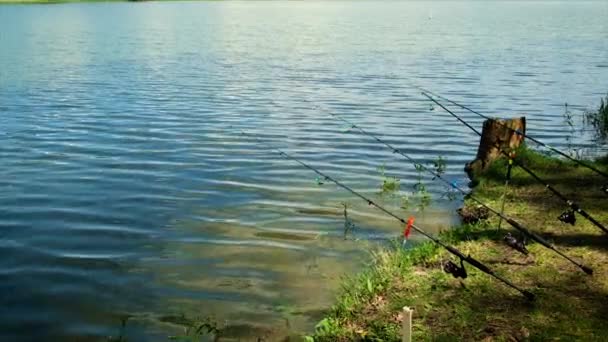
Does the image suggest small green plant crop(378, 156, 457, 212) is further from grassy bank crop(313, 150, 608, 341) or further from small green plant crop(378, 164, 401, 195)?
Result: grassy bank crop(313, 150, 608, 341)

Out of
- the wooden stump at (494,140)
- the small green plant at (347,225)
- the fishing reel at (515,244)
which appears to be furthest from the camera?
the wooden stump at (494,140)

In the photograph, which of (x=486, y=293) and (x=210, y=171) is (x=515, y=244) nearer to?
(x=486, y=293)

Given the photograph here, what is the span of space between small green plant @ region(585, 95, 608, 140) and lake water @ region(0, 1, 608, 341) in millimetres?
587

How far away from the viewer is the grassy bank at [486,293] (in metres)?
6.27

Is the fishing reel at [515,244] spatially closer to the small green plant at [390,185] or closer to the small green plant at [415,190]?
the small green plant at [415,190]

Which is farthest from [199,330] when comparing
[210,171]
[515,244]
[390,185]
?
[210,171]

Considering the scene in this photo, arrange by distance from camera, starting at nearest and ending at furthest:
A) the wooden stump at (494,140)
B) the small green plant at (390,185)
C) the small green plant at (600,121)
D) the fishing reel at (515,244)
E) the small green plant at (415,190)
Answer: the fishing reel at (515,244) < the small green plant at (415,190) < the small green plant at (390,185) < the wooden stump at (494,140) < the small green plant at (600,121)

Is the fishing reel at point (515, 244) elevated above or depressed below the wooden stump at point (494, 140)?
below

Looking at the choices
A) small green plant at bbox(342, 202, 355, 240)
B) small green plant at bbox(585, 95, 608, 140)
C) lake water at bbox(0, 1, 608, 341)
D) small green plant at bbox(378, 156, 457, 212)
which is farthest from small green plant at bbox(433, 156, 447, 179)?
small green plant at bbox(585, 95, 608, 140)

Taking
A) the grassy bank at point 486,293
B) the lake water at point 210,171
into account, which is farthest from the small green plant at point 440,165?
the grassy bank at point 486,293

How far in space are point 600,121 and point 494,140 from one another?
773cm

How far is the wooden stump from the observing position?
13.5m

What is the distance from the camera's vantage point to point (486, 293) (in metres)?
7.05

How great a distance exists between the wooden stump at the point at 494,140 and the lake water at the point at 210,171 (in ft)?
2.82
